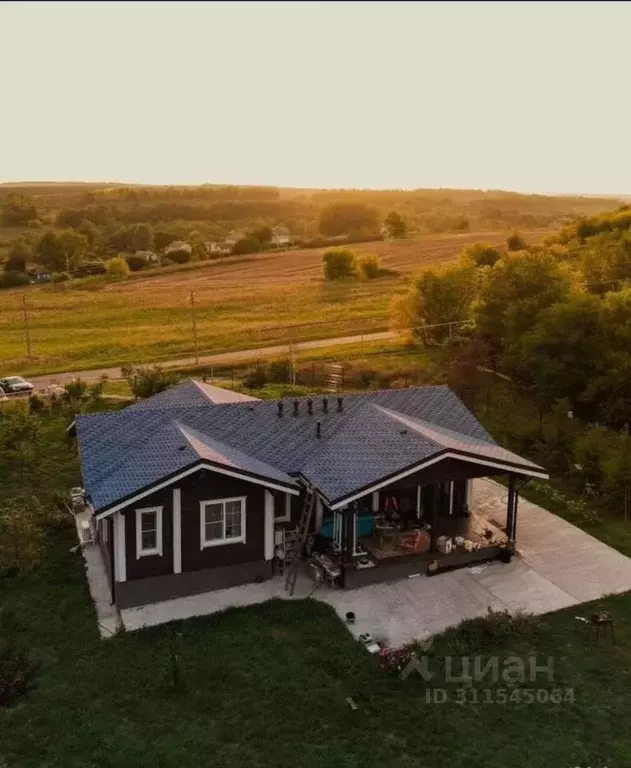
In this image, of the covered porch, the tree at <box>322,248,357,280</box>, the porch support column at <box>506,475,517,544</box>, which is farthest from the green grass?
the tree at <box>322,248,357,280</box>

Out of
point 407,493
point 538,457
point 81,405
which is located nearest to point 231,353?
point 81,405

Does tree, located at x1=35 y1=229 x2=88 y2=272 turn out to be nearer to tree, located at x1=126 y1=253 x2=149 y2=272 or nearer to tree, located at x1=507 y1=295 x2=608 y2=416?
tree, located at x1=126 y1=253 x2=149 y2=272

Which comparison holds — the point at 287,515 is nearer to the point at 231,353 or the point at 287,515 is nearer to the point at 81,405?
the point at 81,405

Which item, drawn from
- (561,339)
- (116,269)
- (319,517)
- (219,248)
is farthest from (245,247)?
(319,517)

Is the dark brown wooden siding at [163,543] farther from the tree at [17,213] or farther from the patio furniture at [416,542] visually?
the tree at [17,213]

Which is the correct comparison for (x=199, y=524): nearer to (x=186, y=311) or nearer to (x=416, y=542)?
(x=416, y=542)
